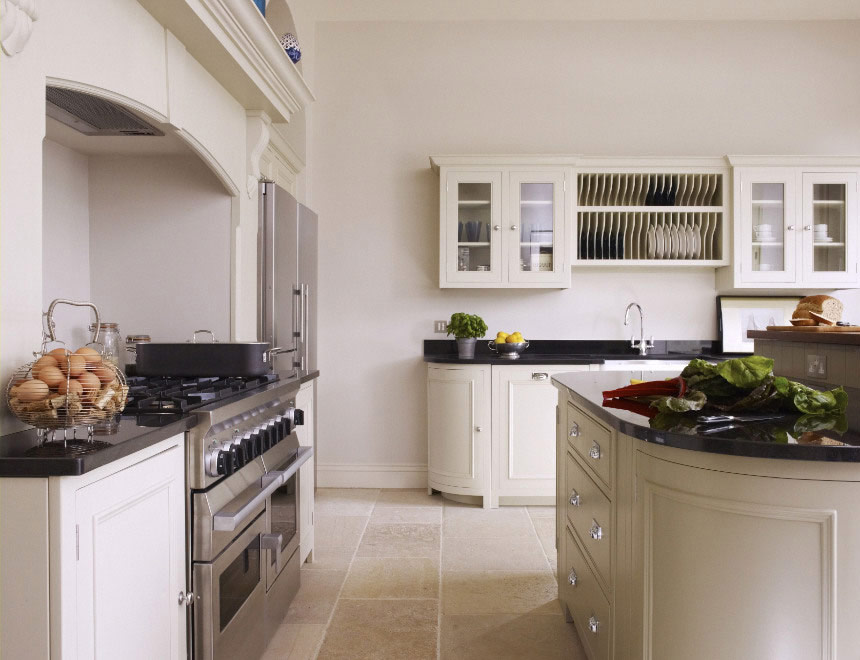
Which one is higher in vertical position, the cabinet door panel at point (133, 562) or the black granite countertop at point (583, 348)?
the black granite countertop at point (583, 348)

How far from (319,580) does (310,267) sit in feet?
5.59

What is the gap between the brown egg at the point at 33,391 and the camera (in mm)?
1218

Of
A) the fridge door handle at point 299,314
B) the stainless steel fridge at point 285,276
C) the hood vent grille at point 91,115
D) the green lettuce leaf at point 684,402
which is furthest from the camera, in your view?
the fridge door handle at point 299,314

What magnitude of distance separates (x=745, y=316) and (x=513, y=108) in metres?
2.19

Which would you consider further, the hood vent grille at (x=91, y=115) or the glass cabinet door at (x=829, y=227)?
the glass cabinet door at (x=829, y=227)

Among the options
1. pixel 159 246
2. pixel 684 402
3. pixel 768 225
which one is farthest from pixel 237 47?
pixel 768 225

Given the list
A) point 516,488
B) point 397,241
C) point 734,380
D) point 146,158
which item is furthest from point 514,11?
point 734,380

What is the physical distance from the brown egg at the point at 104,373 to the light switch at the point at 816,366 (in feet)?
7.13

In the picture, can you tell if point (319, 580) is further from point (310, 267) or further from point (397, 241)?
point (397, 241)

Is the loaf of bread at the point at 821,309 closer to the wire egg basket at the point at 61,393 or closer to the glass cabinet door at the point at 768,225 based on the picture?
the glass cabinet door at the point at 768,225

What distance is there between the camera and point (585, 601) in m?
2.10

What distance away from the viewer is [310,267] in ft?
12.2

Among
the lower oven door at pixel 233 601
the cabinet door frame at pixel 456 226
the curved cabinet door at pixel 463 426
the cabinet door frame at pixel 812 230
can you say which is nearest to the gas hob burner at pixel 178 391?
the lower oven door at pixel 233 601

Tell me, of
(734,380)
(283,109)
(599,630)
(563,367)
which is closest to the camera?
(734,380)
